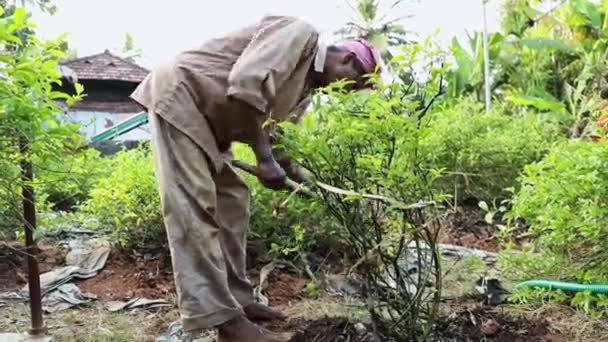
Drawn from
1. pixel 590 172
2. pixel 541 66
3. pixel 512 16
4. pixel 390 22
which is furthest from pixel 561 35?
pixel 390 22

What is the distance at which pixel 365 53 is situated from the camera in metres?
2.23

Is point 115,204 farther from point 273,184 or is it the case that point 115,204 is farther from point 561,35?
point 561,35

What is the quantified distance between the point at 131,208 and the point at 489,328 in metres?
2.48

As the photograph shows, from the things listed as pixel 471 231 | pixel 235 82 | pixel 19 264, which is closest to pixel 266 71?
pixel 235 82

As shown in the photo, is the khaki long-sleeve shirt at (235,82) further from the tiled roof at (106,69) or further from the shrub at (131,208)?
the tiled roof at (106,69)

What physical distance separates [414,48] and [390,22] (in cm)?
2780

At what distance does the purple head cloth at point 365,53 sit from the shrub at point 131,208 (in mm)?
2078

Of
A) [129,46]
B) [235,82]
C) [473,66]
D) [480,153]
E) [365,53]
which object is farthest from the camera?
[129,46]

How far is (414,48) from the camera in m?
1.85

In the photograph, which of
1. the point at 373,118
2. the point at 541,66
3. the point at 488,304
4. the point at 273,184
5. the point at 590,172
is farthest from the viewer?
the point at 541,66

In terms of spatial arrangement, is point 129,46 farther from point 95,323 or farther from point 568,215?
point 568,215

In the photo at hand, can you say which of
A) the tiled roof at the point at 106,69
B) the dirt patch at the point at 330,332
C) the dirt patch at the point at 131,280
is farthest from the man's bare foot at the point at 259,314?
the tiled roof at the point at 106,69

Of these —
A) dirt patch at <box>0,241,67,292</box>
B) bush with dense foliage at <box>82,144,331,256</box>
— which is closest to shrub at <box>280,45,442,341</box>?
bush with dense foliage at <box>82,144,331,256</box>

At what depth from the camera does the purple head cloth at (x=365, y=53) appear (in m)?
2.21
